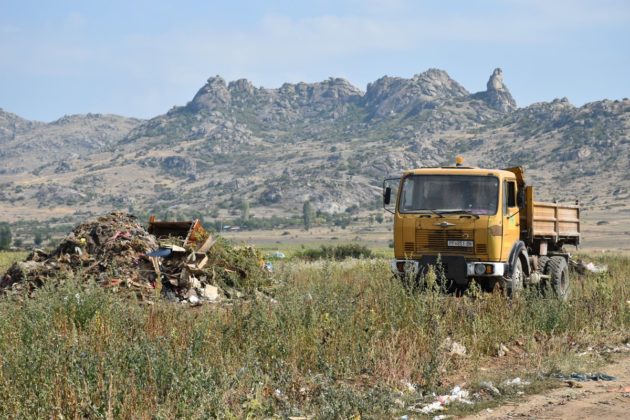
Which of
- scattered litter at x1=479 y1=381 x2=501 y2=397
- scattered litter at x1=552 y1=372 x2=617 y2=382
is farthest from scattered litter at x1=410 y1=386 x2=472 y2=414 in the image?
scattered litter at x1=552 y1=372 x2=617 y2=382

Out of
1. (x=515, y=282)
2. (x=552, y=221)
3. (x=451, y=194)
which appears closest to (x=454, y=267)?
(x=515, y=282)

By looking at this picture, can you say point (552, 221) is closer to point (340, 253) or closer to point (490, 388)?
point (490, 388)

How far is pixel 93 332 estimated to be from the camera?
8.73m

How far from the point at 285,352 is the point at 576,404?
319cm

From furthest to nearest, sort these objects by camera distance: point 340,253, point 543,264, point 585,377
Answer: point 340,253 < point 543,264 < point 585,377

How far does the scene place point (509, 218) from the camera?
→ 1338 cm

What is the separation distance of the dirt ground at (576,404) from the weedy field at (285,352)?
0.33m

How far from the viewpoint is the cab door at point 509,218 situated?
13.2 metres

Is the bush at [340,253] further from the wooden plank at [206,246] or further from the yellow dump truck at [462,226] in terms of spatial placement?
the yellow dump truck at [462,226]

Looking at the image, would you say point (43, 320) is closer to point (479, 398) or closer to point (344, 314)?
point (344, 314)

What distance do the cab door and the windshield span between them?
0.31 m

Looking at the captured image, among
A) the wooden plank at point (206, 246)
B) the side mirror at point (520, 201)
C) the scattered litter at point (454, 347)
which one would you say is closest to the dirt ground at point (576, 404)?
the scattered litter at point (454, 347)

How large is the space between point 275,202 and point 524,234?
170 meters

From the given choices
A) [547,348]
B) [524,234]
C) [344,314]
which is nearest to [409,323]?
[344,314]
